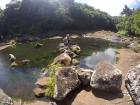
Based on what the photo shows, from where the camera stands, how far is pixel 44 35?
90625 millimetres

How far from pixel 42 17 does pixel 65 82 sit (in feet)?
237

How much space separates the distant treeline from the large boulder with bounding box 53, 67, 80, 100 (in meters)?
65.0

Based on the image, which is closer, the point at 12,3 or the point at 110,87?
the point at 110,87

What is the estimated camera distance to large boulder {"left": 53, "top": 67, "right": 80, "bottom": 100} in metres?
29.5

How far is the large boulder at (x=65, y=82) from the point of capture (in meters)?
29.5

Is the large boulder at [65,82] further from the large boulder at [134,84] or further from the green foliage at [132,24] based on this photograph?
the green foliage at [132,24]

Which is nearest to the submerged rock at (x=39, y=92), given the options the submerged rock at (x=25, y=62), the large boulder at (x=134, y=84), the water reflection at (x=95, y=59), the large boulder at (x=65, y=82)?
the large boulder at (x=65, y=82)

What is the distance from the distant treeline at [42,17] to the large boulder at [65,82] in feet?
213

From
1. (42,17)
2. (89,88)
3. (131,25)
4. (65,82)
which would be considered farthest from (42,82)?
(42,17)

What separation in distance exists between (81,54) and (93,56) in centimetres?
235

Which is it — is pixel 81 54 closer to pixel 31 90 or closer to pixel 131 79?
pixel 31 90

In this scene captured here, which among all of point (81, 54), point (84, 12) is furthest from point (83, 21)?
point (81, 54)

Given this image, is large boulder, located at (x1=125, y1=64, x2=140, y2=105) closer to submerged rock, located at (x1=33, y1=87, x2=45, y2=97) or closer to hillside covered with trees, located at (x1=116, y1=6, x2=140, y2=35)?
submerged rock, located at (x1=33, y1=87, x2=45, y2=97)

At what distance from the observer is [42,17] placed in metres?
100
